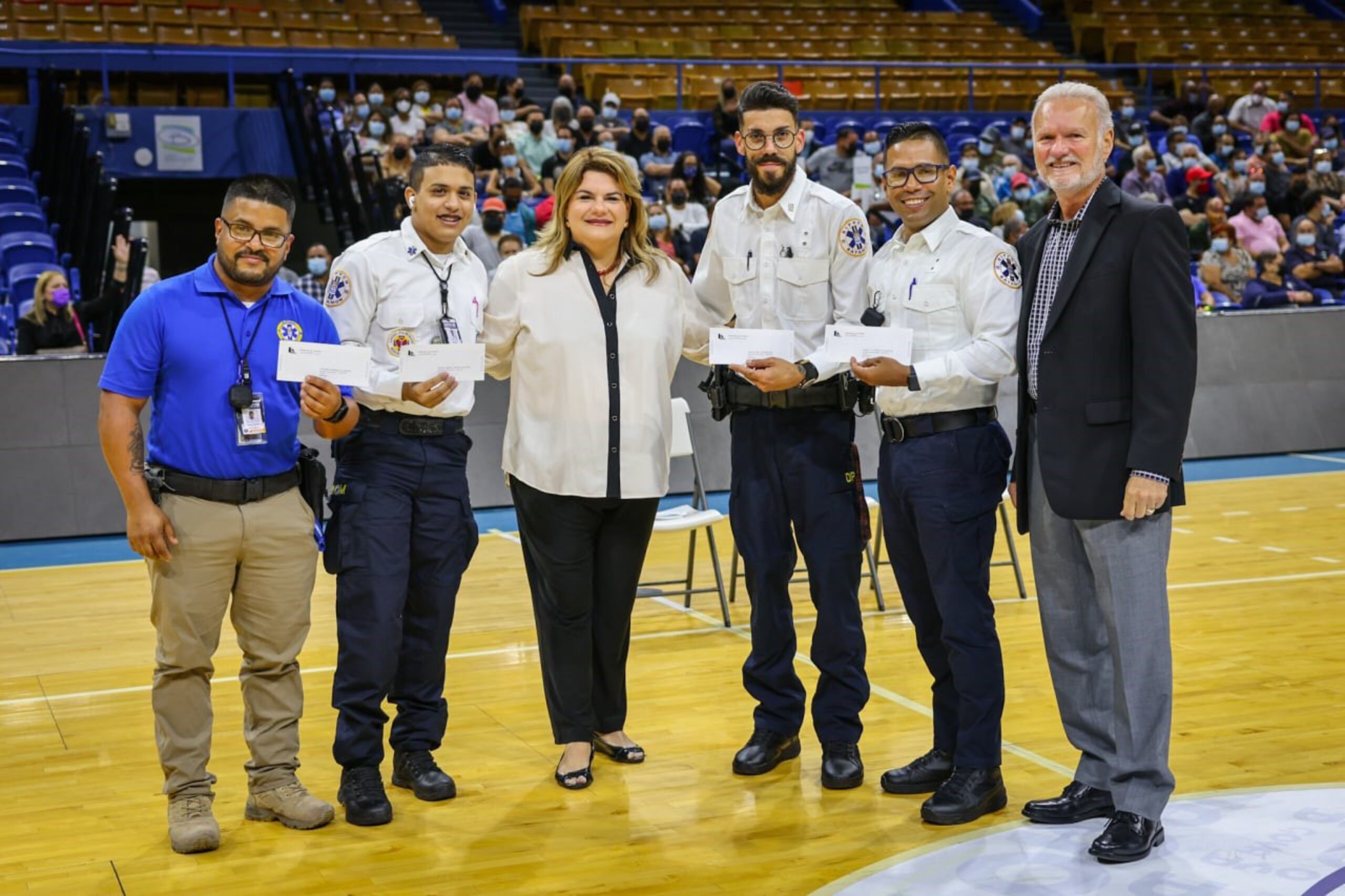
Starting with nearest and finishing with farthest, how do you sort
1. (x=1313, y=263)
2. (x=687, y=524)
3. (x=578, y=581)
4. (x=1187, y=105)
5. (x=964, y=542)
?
(x=964, y=542)
(x=578, y=581)
(x=687, y=524)
(x=1313, y=263)
(x=1187, y=105)

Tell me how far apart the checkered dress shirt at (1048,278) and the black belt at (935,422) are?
0.21 m

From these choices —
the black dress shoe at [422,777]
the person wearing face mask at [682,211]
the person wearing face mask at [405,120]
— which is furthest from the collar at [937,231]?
the person wearing face mask at [405,120]

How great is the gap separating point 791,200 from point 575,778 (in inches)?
70.9

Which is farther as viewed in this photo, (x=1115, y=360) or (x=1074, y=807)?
(x=1074, y=807)

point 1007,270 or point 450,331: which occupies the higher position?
point 1007,270

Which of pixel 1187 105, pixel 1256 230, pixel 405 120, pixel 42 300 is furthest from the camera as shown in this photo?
pixel 1187 105

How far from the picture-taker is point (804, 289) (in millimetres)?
4406

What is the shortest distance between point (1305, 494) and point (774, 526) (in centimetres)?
608

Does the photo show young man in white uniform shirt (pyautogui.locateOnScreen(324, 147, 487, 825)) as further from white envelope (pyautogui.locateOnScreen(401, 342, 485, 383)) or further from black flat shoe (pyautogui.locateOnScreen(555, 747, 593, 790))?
black flat shoe (pyautogui.locateOnScreen(555, 747, 593, 790))

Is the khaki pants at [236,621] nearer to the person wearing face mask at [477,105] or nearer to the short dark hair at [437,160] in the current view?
the short dark hair at [437,160]

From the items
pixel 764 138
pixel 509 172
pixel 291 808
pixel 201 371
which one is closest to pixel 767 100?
pixel 764 138

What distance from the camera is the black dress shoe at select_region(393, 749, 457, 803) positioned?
14.3 ft

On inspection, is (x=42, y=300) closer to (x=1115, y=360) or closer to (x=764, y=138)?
(x=764, y=138)

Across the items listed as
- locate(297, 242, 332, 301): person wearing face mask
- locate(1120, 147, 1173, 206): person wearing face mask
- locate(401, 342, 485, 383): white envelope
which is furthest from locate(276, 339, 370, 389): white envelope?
locate(1120, 147, 1173, 206): person wearing face mask
